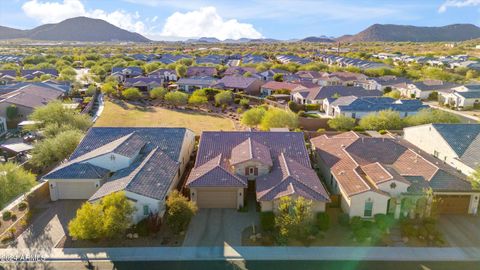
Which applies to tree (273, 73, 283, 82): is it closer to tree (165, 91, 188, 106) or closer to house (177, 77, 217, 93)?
house (177, 77, 217, 93)

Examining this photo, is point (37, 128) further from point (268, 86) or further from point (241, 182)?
point (268, 86)

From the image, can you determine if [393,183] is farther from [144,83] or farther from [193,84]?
[144,83]

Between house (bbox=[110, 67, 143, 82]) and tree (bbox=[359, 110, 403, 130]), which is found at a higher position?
house (bbox=[110, 67, 143, 82])

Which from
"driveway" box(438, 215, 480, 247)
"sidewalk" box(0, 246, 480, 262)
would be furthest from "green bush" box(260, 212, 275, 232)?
"driveway" box(438, 215, 480, 247)

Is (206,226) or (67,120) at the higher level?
(67,120)

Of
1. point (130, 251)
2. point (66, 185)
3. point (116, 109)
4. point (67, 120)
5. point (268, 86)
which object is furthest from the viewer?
point (268, 86)

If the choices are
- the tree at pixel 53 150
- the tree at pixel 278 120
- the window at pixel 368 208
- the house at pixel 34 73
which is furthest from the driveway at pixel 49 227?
the house at pixel 34 73

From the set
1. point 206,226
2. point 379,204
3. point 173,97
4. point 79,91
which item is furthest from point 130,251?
point 79,91
